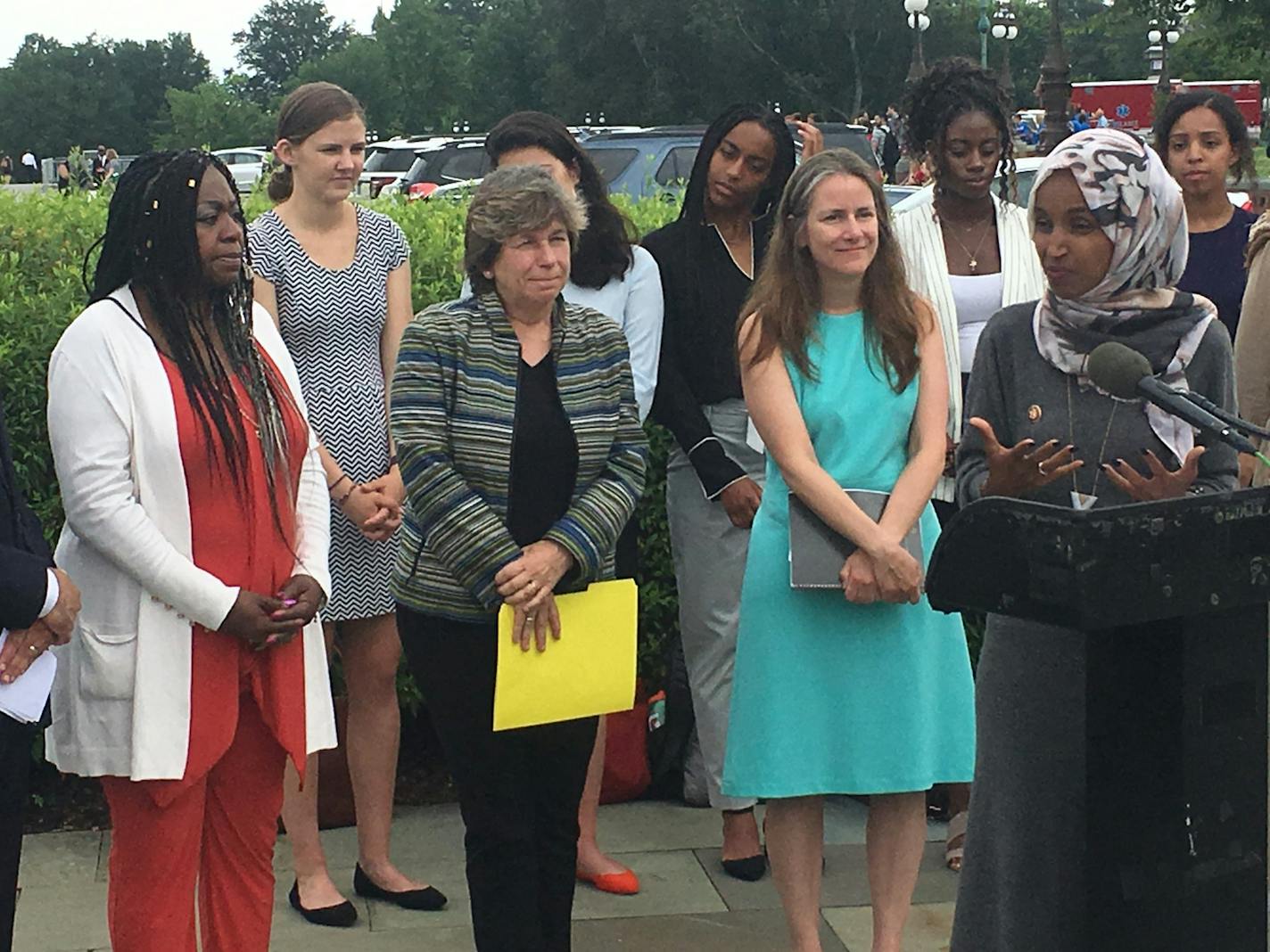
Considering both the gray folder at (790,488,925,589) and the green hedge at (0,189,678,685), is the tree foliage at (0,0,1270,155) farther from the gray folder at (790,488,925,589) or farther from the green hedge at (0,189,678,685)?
the gray folder at (790,488,925,589)

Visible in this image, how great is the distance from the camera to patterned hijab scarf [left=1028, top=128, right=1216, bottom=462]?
3.31 metres

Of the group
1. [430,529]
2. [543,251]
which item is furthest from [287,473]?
[543,251]

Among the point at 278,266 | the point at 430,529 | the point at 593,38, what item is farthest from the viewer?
the point at 593,38

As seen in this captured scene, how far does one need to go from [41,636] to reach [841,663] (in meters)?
1.78

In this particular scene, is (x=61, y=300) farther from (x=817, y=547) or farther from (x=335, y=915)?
(x=817, y=547)

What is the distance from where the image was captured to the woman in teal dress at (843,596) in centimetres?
423

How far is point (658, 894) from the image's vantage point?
199 inches

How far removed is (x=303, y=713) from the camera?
3838 mm

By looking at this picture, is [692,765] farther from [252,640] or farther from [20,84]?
[20,84]

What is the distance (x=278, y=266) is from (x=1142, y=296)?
2.32m

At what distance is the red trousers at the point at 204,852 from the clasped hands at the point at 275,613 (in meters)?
0.18

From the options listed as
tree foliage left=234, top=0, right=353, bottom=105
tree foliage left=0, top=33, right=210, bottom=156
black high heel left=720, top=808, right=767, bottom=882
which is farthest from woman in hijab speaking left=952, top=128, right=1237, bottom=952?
tree foliage left=234, top=0, right=353, bottom=105

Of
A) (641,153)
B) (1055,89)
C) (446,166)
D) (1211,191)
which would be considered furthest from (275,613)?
(1055,89)

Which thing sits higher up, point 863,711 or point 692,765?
point 863,711
